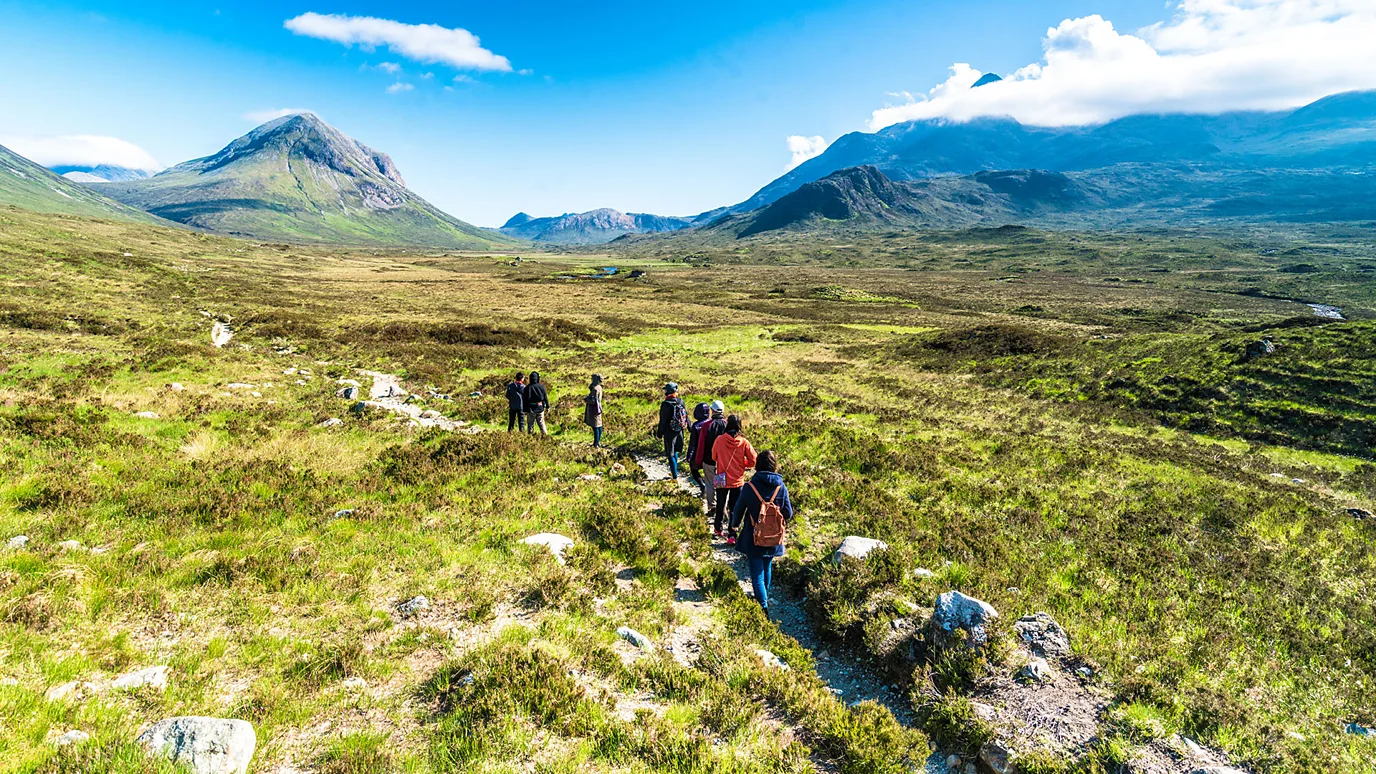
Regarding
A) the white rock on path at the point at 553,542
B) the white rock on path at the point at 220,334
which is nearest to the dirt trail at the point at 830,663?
Answer: the white rock on path at the point at 553,542

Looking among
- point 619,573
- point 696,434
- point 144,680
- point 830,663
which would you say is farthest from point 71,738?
point 696,434

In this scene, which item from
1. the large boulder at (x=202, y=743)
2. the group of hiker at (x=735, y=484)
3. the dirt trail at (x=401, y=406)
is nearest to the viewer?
the large boulder at (x=202, y=743)

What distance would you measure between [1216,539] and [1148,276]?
161m

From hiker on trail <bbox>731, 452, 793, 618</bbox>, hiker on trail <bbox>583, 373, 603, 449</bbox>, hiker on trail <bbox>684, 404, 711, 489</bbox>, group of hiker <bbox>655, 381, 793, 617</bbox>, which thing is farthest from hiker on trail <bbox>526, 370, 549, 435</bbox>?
hiker on trail <bbox>731, 452, 793, 618</bbox>

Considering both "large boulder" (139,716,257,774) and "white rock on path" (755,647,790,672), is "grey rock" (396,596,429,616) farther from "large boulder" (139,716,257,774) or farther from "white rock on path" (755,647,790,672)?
"white rock on path" (755,647,790,672)

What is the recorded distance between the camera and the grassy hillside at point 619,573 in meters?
5.91

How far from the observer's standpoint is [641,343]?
4406 centimetres

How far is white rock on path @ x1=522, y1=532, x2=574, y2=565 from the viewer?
32.1 feet

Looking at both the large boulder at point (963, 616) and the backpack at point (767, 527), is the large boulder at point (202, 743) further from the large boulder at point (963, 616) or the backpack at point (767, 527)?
the large boulder at point (963, 616)

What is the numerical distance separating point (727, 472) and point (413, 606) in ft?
20.2

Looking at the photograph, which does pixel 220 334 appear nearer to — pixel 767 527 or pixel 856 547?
pixel 767 527

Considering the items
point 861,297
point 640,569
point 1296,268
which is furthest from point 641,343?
point 1296,268

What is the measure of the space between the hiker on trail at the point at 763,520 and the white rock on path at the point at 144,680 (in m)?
7.37

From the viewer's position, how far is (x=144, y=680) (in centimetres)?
583
